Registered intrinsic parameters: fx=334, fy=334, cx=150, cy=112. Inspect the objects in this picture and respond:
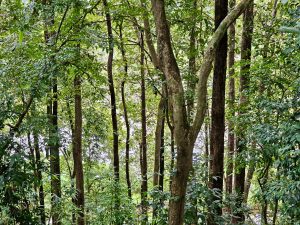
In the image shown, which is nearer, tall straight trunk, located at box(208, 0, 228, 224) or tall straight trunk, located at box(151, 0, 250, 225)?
tall straight trunk, located at box(151, 0, 250, 225)

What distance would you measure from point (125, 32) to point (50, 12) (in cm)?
547

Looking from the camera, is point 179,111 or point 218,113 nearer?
point 179,111

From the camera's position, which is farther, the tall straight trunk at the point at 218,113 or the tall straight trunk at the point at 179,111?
the tall straight trunk at the point at 218,113

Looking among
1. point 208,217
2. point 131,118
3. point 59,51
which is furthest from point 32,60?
Result: point 131,118

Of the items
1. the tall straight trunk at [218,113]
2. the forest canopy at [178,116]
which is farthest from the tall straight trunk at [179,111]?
the tall straight trunk at [218,113]

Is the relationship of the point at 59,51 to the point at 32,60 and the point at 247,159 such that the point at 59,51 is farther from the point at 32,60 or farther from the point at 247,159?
the point at 247,159

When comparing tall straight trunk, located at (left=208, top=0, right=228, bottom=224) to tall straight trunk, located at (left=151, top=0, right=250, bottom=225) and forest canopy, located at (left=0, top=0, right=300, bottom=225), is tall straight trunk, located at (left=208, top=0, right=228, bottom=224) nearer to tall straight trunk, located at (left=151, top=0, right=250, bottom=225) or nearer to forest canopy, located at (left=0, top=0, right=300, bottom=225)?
forest canopy, located at (left=0, top=0, right=300, bottom=225)

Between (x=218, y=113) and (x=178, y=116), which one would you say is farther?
(x=218, y=113)

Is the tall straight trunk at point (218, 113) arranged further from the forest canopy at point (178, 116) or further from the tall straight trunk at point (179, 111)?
the tall straight trunk at point (179, 111)

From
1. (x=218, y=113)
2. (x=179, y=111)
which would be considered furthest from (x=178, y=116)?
(x=218, y=113)

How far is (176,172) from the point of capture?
Result: 2961mm

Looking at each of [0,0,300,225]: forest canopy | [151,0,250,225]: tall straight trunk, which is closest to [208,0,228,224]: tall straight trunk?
[0,0,300,225]: forest canopy

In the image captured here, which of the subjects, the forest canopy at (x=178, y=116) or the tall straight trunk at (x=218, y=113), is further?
the tall straight trunk at (x=218, y=113)

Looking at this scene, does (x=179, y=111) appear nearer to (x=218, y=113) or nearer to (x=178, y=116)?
(x=178, y=116)
